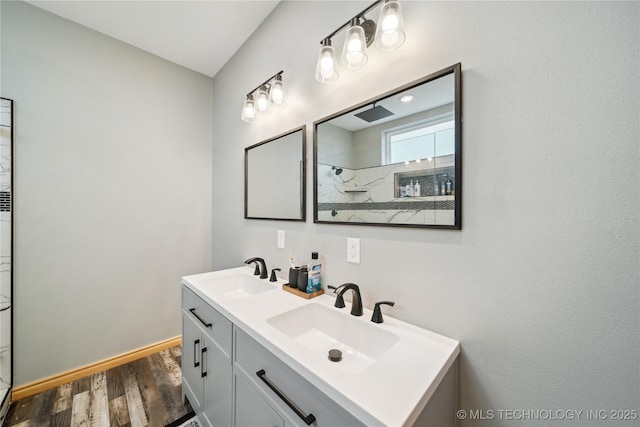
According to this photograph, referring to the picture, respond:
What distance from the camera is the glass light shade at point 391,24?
93 centimetres

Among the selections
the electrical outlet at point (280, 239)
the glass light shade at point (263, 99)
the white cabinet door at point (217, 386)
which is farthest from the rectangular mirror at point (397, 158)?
the white cabinet door at point (217, 386)

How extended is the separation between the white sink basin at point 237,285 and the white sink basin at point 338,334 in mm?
459

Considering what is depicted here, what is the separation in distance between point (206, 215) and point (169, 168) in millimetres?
563

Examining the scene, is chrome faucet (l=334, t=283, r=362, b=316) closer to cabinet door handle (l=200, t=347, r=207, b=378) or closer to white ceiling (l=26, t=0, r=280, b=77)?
cabinet door handle (l=200, t=347, r=207, b=378)

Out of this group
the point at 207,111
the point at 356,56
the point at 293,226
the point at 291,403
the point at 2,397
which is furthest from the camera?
the point at 207,111

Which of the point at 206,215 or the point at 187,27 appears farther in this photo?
the point at 206,215

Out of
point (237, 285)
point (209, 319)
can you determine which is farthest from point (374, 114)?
point (237, 285)

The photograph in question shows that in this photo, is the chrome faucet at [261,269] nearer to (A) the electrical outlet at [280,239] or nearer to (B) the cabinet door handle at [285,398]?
(A) the electrical outlet at [280,239]

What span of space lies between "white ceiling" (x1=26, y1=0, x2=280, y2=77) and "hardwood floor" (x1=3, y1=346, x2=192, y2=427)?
2.74 metres

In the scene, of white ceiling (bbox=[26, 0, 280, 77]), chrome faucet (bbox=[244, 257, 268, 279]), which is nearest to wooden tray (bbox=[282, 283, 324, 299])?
chrome faucet (bbox=[244, 257, 268, 279])

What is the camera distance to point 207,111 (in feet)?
8.14

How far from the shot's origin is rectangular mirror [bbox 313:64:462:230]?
0.89 meters

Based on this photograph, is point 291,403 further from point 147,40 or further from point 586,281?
point 147,40

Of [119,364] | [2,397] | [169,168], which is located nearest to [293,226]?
[169,168]
